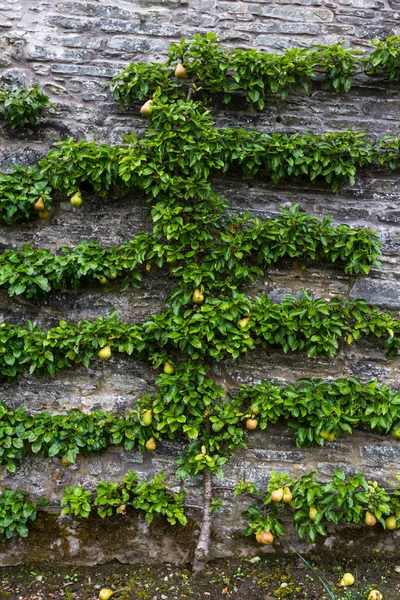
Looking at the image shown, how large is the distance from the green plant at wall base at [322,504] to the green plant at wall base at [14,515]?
1.15 metres

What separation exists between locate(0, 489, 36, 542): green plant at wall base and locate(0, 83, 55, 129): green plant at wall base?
212 cm

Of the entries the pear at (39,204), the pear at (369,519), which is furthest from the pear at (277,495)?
the pear at (39,204)

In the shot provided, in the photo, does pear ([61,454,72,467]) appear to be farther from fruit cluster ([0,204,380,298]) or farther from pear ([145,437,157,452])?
fruit cluster ([0,204,380,298])

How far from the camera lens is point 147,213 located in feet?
10.00

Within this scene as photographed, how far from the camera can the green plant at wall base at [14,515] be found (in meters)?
2.75

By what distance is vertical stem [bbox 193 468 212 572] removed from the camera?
2748 mm

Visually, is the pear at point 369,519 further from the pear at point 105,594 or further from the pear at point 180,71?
the pear at point 180,71

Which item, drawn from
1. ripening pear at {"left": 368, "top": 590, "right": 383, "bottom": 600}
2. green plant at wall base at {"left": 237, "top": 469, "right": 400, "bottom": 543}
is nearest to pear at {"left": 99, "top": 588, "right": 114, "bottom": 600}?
green plant at wall base at {"left": 237, "top": 469, "right": 400, "bottom": 543}

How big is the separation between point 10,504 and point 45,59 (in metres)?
2.57

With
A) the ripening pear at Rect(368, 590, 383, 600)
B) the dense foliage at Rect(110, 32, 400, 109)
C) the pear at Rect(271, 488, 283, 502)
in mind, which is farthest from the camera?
the dense foliage at Rect(110, 32, 400, 109)

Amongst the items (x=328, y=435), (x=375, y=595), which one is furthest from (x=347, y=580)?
(x=328, y=435)

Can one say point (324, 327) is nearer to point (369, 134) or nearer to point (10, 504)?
point (369, 134)

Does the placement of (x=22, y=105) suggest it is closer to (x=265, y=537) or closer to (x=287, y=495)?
(x=287, y=495)

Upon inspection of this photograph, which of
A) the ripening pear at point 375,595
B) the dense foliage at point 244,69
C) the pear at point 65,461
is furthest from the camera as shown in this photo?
the dense foliage at point 244,69
